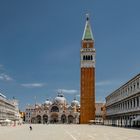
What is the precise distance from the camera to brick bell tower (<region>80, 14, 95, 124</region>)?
151 meters

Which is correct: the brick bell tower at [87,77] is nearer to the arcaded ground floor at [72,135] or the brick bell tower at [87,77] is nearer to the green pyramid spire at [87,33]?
the green pyramid spire at [87,33]

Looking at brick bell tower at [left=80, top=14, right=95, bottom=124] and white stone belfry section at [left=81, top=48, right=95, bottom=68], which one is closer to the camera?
brick bell tower at [left=80, top=14, right=95, bottom=124]

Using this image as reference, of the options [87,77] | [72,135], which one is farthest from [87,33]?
[72,135]

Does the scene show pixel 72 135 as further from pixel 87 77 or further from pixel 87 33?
pixel 87 33

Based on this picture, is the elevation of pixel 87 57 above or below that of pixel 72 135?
above

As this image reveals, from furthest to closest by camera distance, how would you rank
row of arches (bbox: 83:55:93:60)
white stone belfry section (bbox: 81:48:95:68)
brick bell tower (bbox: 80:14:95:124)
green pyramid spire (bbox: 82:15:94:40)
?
green pyramid spire (bbox: 82:15:94:40)
row of arches (bbox: 83:55:93:60)
white stone belfry section (bbox: 81:48:95:68)
brick bell tower (bbox: 80:14:95:124)

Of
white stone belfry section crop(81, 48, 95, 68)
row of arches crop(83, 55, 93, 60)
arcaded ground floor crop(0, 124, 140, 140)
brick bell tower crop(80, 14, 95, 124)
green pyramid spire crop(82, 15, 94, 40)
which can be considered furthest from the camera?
green pyramid spire crop(82, 15, 94, 40)

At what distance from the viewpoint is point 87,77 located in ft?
511

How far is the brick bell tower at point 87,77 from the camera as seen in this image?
15071 centimetres

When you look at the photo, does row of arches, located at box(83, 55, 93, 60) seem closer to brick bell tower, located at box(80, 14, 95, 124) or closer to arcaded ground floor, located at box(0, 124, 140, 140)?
brick bell tower, located at box(80, 14, 95, 124)

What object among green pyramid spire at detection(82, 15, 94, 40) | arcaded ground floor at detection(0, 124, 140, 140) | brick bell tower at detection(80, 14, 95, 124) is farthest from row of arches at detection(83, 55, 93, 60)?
arcaded ground floor at detection(0, 124, 140, 140)

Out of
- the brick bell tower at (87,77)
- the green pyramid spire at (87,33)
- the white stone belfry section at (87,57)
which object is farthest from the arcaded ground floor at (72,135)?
the green pyramid spire at (87,33)

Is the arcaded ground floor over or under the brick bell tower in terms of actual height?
under

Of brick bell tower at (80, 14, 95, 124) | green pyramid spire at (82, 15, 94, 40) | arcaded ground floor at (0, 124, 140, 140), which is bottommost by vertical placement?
arcaded ground floor at (0, 124, 140, 140)
